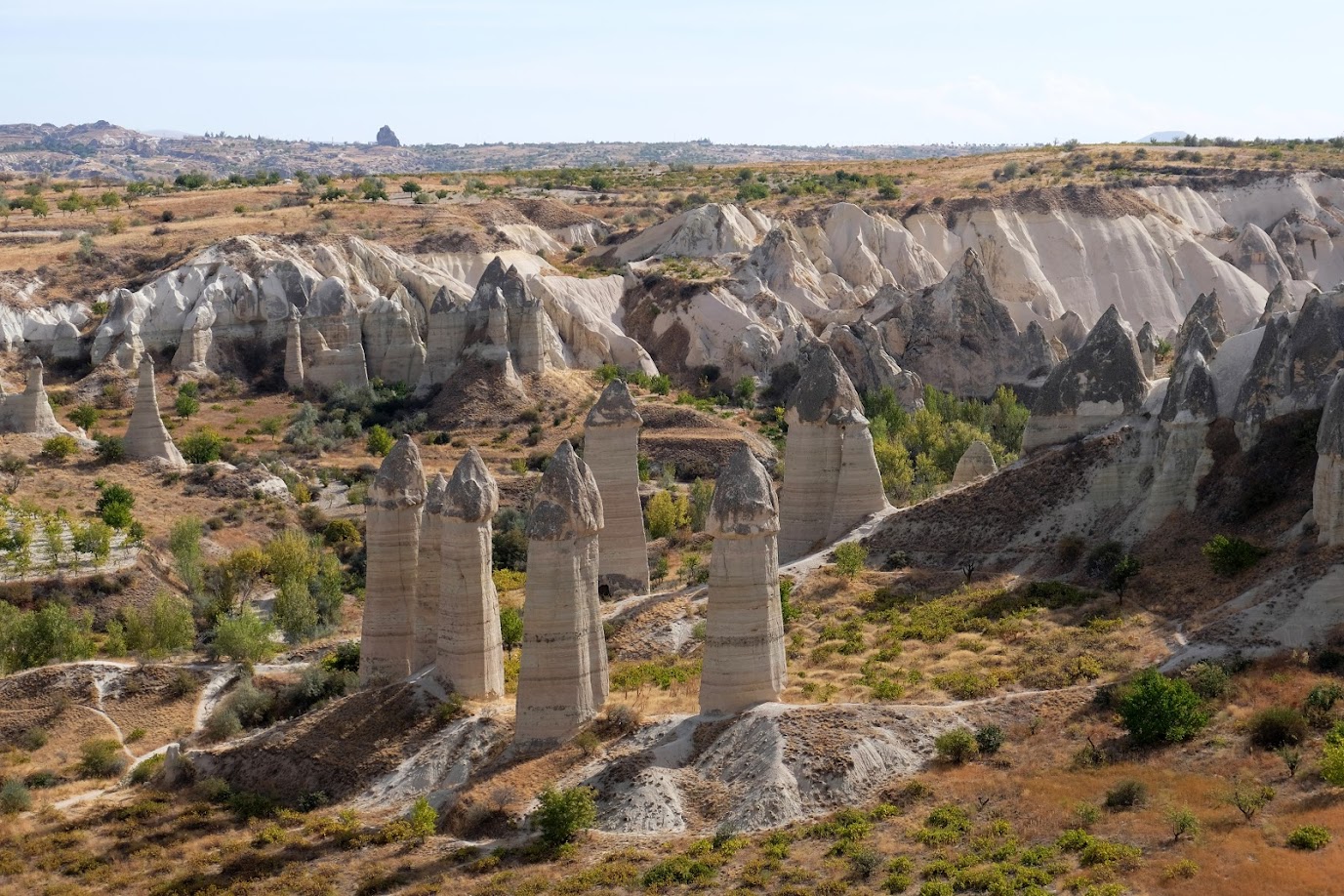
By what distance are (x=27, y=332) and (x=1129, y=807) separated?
186ft

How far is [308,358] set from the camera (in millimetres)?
72562

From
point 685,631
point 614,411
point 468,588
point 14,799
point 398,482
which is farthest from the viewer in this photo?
point 614,411

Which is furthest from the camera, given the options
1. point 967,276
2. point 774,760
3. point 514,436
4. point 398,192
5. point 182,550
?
point 398,192

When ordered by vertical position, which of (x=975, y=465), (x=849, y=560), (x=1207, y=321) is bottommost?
(x=849, y=560)

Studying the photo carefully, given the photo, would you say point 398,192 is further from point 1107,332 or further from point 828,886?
point 828,886

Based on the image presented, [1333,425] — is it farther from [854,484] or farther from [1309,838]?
[854,484]

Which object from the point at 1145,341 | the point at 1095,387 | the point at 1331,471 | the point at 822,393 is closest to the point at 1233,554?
the point at 1331,471

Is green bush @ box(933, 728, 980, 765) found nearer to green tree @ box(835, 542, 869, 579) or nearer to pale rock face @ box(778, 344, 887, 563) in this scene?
green tree @ box(835, 542, 869, 579)

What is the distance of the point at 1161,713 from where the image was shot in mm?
28672

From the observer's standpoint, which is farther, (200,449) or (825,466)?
(200,449)

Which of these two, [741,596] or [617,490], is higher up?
[617,490]

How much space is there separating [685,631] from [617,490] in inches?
176

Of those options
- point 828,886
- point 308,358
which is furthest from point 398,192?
point 828,886

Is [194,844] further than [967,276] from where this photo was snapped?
No
